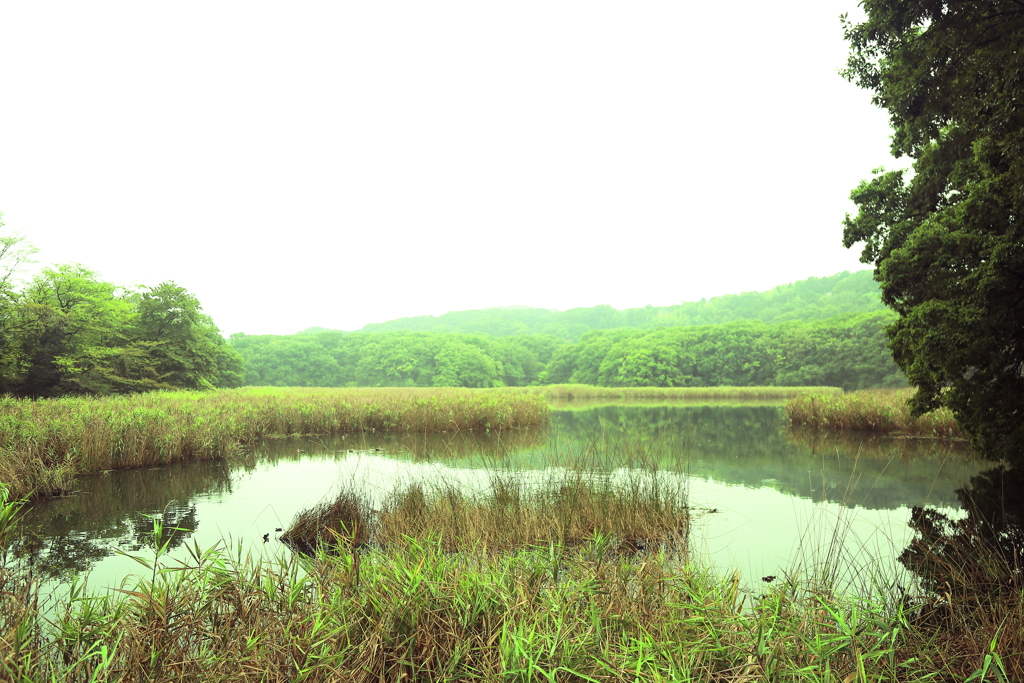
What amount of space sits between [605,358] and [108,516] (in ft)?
239

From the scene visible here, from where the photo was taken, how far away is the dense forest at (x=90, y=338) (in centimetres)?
2209

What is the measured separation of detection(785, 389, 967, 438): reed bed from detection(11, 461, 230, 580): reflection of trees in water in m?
16.4

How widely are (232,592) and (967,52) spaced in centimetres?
970

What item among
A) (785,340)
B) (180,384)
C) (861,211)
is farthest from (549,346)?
(861,211)

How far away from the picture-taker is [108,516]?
704 centimetres

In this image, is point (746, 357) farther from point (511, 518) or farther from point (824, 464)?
point (511, 518)

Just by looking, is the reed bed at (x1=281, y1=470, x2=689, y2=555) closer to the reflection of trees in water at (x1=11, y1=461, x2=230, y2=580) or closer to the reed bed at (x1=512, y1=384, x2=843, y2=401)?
the reflection of trees in water at (x1=11, y1=461, x2=230, y2=580)

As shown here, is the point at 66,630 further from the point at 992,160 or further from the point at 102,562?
the point at 992,160

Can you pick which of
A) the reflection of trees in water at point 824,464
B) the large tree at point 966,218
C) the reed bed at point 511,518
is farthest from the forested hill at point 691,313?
the reed bed at point 511,518

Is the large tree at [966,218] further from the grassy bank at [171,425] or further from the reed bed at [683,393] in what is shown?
the reed bed at [683,393]

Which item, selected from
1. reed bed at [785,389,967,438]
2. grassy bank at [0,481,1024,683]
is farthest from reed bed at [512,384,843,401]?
grassy bank at [0,481,1024,683]

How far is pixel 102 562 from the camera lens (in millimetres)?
5305

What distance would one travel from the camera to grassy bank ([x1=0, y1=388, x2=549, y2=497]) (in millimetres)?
8453

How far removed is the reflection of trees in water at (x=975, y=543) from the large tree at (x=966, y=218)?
3.28ft
